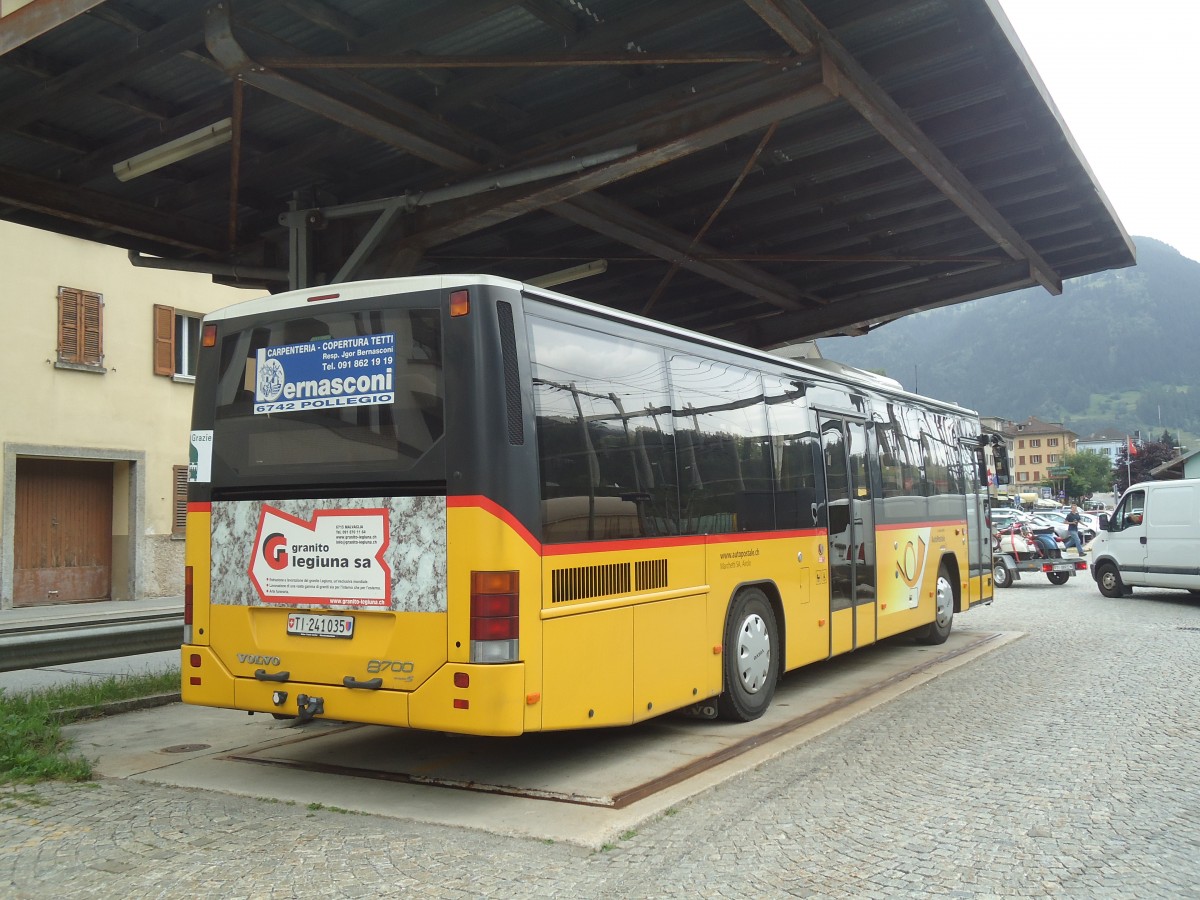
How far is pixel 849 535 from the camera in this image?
10.4 m

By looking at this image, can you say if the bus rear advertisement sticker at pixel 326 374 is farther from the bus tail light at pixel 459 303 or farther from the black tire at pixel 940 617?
the black tire at pixel 940 617

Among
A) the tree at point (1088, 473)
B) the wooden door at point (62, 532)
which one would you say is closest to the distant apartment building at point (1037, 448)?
the tree at point (1088, 473)

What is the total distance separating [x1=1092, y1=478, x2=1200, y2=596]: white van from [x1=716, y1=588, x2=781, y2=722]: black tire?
41.1 feet

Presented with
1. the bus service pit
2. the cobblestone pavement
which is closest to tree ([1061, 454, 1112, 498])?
the bus service pit

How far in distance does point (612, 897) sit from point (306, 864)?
149cm

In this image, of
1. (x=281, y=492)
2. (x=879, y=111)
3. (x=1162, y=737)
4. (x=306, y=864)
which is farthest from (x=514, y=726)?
(x=879, y=111)

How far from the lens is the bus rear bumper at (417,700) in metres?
5.80

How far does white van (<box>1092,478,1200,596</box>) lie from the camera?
18109mm

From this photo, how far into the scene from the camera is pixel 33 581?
842 inches

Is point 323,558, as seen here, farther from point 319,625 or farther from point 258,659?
point 258,659

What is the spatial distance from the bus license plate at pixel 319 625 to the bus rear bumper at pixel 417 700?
0.30m

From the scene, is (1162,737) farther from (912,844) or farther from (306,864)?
(306,864)

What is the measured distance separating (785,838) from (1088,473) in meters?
162

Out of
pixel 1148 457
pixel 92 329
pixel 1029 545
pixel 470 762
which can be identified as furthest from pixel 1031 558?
pixel 1148 457
